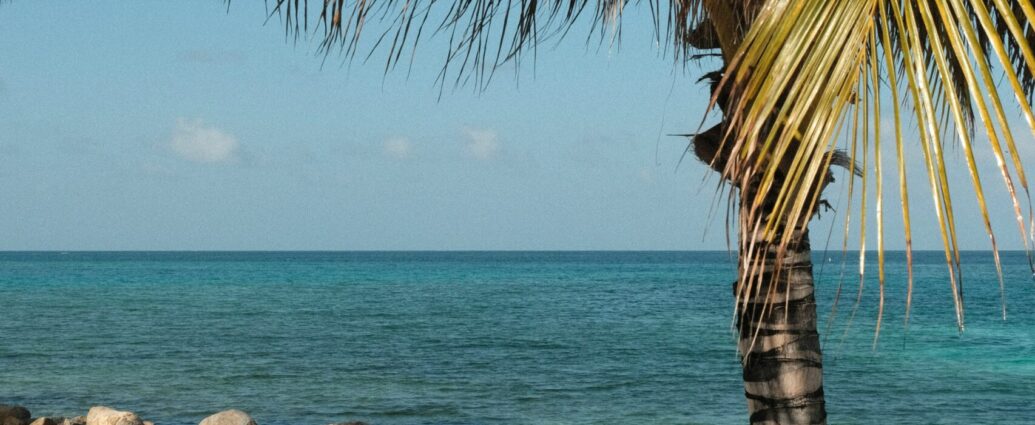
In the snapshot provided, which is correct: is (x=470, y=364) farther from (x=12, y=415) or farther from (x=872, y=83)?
(x=872, y=83)

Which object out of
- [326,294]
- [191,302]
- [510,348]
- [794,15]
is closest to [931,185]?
[794,15]

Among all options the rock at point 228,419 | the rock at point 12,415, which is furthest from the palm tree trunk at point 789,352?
the rock at point 12,415

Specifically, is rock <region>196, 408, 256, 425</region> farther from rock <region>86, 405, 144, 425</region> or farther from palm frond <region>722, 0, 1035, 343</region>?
palm frond <region>722, 0, 1035, 343</region>

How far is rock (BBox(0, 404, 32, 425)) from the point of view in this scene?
11751 mm

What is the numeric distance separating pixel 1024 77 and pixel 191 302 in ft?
149

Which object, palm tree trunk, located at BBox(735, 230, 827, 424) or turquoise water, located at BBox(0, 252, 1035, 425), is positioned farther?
turquoise water, located at BBox(0, 252, 1035, 425)

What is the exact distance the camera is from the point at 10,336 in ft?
93.6

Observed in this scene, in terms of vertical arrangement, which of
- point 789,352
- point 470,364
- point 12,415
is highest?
point 789,352

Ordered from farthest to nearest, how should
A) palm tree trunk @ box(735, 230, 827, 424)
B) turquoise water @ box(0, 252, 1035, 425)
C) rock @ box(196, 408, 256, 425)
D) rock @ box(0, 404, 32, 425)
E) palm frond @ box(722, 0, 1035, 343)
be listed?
turquoise water @ box(0, 252, 1035, 425)
rock @ box(0, 404, 32, 425)
rock @ box(196, 408, 256, 425)
palm tree trunk @ box(735, 230, 827, 424)
palm frond @ box(722, 0, 1035, 343)

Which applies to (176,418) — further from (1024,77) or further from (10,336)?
(10,336)

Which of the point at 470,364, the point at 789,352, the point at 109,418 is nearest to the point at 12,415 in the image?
the point at 109,418

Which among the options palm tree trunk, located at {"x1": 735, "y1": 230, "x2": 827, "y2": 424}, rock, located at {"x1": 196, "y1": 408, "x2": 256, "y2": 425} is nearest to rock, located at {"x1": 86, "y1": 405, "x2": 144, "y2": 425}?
rock, located at {"x1": 196, "y1": 408, "x2": 256, "y2": 425}

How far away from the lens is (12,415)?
11898mm

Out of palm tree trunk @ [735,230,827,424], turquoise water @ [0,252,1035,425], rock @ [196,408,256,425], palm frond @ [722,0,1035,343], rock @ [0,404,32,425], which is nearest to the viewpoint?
palm frond @ [722,0,1035,343]
